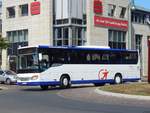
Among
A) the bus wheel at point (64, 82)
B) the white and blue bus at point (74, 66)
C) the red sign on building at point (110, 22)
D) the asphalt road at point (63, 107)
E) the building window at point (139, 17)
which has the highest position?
the building window at point (139, 17)

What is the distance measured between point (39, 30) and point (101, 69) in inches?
1208

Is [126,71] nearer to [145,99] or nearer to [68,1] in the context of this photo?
[145,99]

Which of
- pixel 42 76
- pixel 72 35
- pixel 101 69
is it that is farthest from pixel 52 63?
pixel 72 35

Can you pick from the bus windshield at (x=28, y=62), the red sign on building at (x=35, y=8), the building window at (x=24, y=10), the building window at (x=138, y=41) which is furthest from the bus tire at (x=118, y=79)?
the building window at (x=138, y=41)

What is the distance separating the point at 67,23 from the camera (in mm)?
63344

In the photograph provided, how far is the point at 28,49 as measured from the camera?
108ft

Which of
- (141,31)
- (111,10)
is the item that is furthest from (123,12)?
(141,31)

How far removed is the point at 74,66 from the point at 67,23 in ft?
95.5

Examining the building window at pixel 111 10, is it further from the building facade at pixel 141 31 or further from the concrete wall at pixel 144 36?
the concrete wall at pixel 144 36

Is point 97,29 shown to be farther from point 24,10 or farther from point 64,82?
point 64,82

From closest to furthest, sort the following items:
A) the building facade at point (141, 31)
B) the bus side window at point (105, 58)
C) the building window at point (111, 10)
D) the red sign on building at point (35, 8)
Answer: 1. the bus side window at point (105, 58)
2. the red sign on building at point (35, 8)
3. the building window at point (111, 10)
4. the building facade at point (141, 31)

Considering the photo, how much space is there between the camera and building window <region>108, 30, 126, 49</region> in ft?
228

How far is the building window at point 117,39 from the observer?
228 ft

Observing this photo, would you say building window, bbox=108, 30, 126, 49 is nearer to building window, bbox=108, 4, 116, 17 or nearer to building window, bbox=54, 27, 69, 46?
building window, bbox=108, 4, 116, 17
